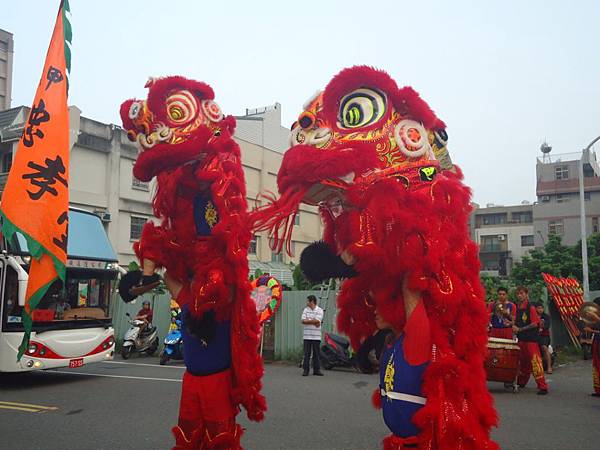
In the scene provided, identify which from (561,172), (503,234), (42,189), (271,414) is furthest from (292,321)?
(561,172)

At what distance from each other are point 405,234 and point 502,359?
635cm

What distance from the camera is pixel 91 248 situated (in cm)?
913

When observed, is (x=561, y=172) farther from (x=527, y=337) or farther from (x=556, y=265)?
(x=527, y=337)

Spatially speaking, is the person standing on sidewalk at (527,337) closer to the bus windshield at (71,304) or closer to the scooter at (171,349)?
the bus windshield at (71,304)

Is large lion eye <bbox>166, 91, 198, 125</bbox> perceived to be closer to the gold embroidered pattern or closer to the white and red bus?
the gold embroidered pattern

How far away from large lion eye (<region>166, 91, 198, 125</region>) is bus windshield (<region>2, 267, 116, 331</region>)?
5.53 metres

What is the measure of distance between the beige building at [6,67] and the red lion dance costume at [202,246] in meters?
46.3

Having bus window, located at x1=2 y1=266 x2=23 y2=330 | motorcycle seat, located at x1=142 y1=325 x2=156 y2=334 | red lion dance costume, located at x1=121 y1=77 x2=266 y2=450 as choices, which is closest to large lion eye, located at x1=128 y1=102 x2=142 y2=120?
red lion dance costume, located at x1=121 y1=77 x2=266 y2=450

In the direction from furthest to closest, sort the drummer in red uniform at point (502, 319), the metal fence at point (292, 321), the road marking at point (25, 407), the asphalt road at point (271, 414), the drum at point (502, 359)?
the metal fence at point (292, 321), the drummer in red uniform at point (502, 319), the drum at point (502, 359), the road marking at point (25, 407), the asphalt road at point (271, 414)

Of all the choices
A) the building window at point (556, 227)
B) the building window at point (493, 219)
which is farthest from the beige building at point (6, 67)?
the building window at point (556, 227)

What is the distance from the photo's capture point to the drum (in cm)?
787

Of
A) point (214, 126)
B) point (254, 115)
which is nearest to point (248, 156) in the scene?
point (254, 115)

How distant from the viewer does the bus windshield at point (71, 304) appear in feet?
26.3

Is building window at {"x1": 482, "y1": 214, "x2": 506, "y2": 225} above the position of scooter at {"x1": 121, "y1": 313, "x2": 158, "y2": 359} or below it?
above
